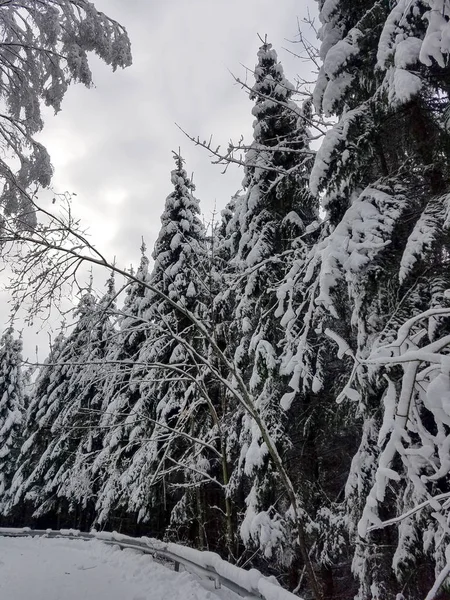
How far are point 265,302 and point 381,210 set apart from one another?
19.6ft

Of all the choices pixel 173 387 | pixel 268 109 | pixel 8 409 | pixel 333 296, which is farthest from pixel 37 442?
pixel 333 296

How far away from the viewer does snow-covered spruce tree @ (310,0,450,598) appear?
4742 millimetres

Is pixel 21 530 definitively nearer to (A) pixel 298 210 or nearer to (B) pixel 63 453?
(B) pixel 63 453

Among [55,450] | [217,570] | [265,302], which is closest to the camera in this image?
[217,570]

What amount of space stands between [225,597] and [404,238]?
619 cm

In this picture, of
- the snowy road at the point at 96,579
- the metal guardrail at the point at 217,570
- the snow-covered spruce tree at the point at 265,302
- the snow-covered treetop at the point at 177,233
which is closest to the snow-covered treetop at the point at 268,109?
the snow-covered spruce tree at the point at 265,302

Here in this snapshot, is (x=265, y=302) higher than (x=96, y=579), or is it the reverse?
(x=265, y=302)

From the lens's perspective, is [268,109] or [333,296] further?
[268,109]

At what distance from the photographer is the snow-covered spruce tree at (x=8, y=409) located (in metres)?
30.0

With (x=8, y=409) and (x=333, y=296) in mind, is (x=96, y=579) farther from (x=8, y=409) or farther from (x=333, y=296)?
(x=8, y=409)

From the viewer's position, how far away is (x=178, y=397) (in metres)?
14.5

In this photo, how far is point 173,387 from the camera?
14.2 meters

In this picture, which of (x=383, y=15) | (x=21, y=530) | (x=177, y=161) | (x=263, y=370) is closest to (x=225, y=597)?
(x=263, y=370)

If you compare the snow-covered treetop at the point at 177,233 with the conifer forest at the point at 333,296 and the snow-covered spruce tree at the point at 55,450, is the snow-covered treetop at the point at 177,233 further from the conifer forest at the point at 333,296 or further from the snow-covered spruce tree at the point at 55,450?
the snow-covered spruce tree at the point at 55,450
